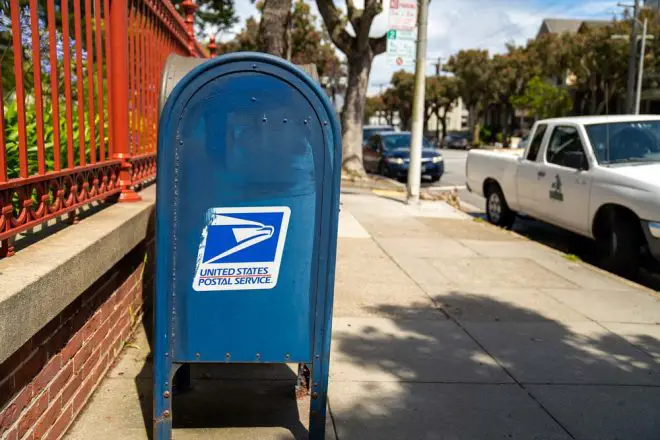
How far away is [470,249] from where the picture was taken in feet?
28.3

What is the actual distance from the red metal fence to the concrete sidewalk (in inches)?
46.8

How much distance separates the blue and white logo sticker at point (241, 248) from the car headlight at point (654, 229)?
5.11 m

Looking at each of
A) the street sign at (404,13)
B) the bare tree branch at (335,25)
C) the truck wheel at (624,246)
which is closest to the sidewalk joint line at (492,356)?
the truck wheel at (624,246)

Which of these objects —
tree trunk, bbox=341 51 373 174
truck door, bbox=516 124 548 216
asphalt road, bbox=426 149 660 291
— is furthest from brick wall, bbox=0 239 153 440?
tree trunk, bbox=341 51 373 174

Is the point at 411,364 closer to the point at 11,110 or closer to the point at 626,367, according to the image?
the point at 626,367

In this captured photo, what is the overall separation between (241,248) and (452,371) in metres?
2.07

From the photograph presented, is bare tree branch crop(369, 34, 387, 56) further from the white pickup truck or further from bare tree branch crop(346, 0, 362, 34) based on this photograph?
the white pickup truck

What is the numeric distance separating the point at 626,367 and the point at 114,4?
14.0ft

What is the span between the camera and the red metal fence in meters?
2.96

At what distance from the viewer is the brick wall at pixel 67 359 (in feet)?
8.83

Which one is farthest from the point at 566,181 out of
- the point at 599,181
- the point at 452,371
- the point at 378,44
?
the point at 378,44

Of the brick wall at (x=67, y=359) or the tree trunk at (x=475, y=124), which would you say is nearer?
the brick wall at (x=67, y=359)

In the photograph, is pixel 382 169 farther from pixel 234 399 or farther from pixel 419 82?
pixel 234 399

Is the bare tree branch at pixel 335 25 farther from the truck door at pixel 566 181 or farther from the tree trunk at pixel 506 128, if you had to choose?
the tree trunk at pixel 506 128
